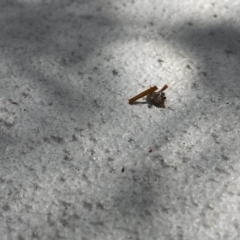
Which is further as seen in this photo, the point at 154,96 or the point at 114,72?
the point at 114,72

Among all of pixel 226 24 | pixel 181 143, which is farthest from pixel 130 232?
pixel 226 24

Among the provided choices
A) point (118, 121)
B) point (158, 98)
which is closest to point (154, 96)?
point (158, 98)

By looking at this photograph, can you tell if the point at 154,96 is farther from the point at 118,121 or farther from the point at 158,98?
the point at 118,121

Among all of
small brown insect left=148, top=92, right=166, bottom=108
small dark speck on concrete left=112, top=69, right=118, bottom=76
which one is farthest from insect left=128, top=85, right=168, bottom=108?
small dark speck on concrete left=112, top=69, right=118, bottom=76

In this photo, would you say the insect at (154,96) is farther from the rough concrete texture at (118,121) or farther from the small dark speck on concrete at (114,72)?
the small dark speck on concrete at (114,72)

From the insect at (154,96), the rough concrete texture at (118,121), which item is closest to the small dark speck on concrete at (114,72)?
the rough concrete texture at (118,121)

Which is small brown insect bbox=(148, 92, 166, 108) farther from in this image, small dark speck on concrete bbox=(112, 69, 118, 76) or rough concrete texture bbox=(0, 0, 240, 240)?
small dark speck on concrete bbox=(112, 69, 118, 76)
